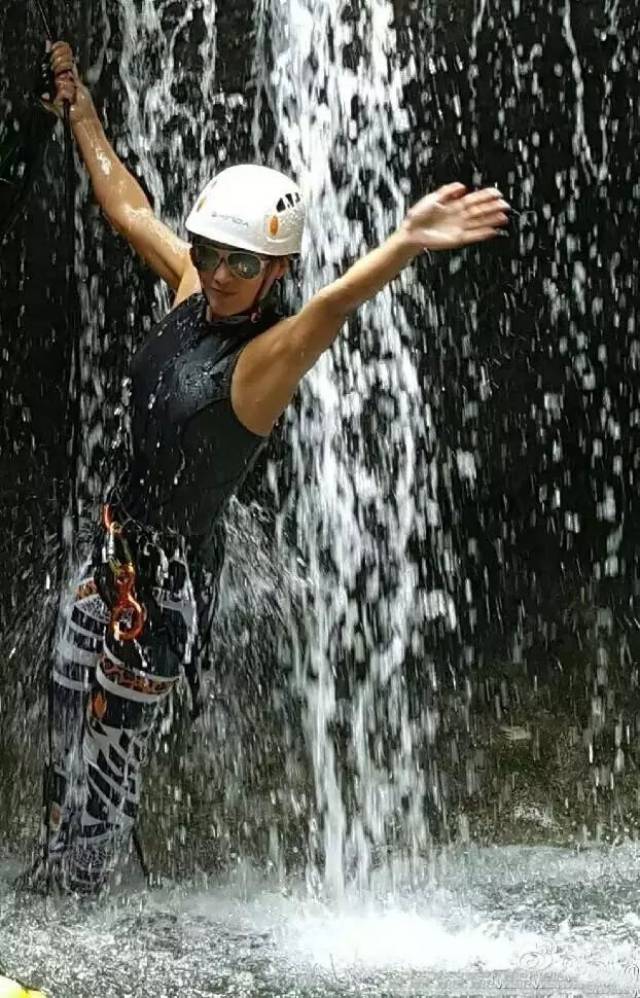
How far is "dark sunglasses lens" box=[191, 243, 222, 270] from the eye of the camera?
2.73m

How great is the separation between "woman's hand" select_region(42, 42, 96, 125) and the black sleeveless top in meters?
0.60

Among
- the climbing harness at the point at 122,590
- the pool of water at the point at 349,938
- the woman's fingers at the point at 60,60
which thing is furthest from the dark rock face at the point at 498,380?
the climbing harness at the point at 122,590

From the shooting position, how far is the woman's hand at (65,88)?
3199mm

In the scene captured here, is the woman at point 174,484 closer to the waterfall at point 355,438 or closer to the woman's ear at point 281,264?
the woman's ear at point 281,264

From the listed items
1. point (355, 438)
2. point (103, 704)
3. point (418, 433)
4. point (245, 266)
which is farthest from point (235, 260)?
point (418, 433)

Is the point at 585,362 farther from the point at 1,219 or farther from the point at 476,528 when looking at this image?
the point at 1,219

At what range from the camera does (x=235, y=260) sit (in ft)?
8.94

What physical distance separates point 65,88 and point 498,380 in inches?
81.7

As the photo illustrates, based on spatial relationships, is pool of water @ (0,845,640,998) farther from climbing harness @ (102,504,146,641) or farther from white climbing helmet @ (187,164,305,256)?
white climbing helmet @ (187,164,305,256)

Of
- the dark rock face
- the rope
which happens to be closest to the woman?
the rope

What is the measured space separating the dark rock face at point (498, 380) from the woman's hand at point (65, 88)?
1.10 metres

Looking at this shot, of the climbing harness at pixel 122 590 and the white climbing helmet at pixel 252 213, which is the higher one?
the white climbing helmet at pixel 252 213

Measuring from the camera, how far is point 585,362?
4887 mm

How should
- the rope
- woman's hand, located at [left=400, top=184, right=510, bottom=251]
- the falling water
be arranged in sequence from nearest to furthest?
woman's hand, located at [left=400, top=184, right=510, bottom=251] < the rope < the falling water
